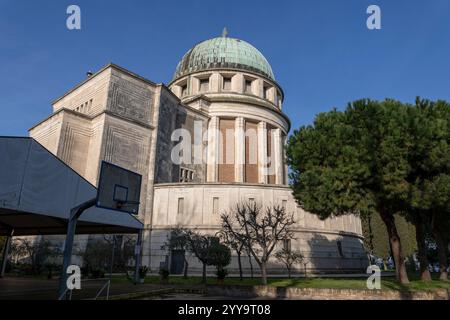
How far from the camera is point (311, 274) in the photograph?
32844 mm

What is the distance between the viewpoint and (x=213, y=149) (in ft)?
154

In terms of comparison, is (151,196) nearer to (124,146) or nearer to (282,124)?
(124,146)

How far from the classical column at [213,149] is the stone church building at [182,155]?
14 cm

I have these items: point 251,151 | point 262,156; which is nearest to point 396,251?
point 262,156

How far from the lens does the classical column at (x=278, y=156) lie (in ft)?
166

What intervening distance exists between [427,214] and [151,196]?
2554 cm

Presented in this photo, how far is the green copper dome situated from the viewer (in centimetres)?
5256

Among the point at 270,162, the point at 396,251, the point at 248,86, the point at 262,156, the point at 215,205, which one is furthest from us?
the point at 248,86

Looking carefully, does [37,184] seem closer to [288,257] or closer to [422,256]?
[288,257]

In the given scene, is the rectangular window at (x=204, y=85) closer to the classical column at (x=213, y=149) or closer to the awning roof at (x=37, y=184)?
the classical column at (x=213, y=149)

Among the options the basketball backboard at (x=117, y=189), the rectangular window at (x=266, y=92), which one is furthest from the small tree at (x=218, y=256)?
the rectangular window at (x=266, y=92)

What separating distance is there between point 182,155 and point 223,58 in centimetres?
1942
